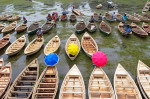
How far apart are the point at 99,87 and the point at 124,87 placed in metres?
1.82

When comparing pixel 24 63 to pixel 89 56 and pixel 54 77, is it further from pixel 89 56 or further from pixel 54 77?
pixel 89 56

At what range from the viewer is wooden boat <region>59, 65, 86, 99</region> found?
25.6 ft

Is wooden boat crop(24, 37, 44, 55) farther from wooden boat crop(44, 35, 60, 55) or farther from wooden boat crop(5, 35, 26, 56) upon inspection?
wooden boat crop(5, 35, 26, 56)

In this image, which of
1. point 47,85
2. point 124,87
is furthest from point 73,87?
point 124,87

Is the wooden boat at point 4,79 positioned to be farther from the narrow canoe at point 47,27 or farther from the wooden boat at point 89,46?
Answer: the narrow canoe at point 47,27

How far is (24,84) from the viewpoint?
930 cm

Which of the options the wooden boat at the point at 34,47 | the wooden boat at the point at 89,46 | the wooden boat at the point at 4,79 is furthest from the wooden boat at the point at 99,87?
the wooden boat at the point at 34,47

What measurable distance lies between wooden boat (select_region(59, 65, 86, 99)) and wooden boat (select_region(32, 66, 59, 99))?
0.63 meters

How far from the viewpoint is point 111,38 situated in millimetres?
16219

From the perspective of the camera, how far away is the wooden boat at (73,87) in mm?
7789

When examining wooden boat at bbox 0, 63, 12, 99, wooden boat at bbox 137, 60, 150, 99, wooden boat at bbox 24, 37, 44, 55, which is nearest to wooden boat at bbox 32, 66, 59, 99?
wooden boat at bbox 0, 63, 12, 99

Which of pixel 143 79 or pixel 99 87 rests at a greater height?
pixel 143 79

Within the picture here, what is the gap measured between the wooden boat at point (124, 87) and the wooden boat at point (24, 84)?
6540 mm

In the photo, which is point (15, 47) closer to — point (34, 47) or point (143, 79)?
point (34, 47)
